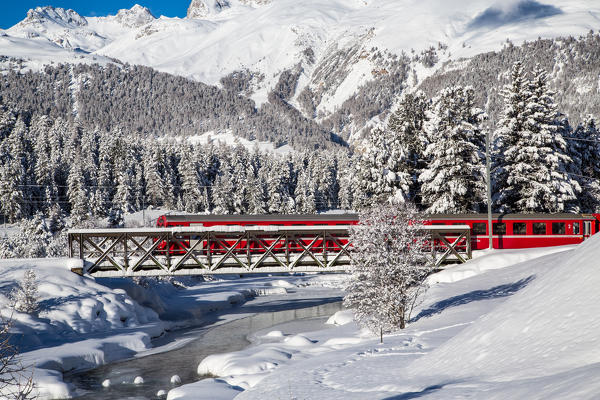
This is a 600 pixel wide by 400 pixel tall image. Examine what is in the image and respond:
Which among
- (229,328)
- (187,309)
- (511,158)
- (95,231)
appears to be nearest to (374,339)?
(229,328)

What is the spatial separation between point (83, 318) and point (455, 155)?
30.8 m

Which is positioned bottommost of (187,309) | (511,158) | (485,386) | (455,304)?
(187,309)

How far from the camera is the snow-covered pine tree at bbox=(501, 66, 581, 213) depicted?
3997 cm

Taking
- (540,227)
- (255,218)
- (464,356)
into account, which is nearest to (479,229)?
(540,227)

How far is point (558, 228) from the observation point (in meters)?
38.0

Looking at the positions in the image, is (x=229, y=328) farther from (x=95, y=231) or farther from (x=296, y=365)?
(x=296, y=365)

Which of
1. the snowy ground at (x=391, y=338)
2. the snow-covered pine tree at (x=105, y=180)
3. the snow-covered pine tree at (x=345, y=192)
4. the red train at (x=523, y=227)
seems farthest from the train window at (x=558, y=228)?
the snow-covered pine tree at (x=105, y=180)

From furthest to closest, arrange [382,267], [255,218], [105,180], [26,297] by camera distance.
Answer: [105,180] < [255,218] < [26,297] < [382,267]

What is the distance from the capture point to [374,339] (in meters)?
21.7

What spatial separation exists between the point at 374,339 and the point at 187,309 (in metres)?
23.2

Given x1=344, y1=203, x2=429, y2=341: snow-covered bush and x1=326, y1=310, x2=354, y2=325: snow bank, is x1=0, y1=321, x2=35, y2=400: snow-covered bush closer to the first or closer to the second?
x1=344, y1=203, x2=429, y2=341: snow-covered bush

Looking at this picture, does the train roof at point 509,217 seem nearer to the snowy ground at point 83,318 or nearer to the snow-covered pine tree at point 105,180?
the snowy ground at point 83,318

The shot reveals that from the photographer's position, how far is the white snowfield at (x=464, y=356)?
8109mm

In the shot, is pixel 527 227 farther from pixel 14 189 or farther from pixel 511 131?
pixel 14 189
